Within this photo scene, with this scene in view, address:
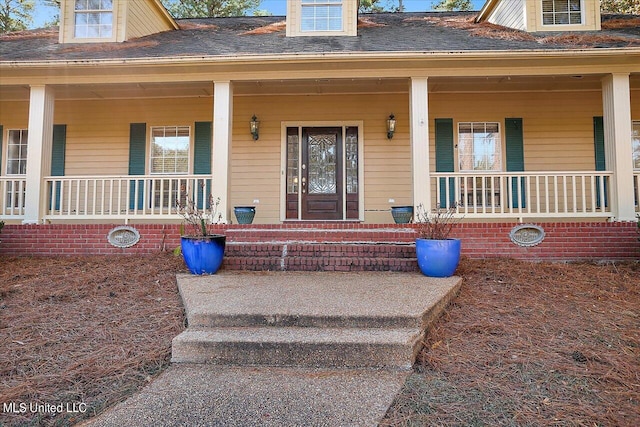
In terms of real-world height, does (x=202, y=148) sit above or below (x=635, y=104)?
below

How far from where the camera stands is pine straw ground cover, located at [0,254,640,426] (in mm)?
1696

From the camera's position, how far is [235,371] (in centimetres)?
206

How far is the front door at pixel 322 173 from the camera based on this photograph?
22.1ft

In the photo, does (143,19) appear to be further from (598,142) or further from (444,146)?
(598,142)

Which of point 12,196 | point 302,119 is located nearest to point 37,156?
point 12,196

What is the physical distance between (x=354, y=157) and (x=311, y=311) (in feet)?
15.3

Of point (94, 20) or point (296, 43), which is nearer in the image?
point (296, 43)

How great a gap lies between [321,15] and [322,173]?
2.98 m

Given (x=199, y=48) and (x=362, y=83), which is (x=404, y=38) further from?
(x=199, y=48)

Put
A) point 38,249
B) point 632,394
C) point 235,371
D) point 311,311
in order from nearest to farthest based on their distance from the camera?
1. point 632,394
2. point 235,371
3. point 311,311
4. point 38,249

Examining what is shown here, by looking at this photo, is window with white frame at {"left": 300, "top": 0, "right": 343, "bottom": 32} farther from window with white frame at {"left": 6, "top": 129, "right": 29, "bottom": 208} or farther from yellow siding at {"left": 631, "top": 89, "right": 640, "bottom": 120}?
window with white frame at {"left": 6, "top": 129, "right": 29, "bottom": 208}

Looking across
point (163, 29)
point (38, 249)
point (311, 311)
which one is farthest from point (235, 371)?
point (163, 29)

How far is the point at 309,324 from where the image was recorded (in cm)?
244

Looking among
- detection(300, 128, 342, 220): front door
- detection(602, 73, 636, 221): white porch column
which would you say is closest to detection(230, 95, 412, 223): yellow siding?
detection(300, 128, 342, 220): front door
